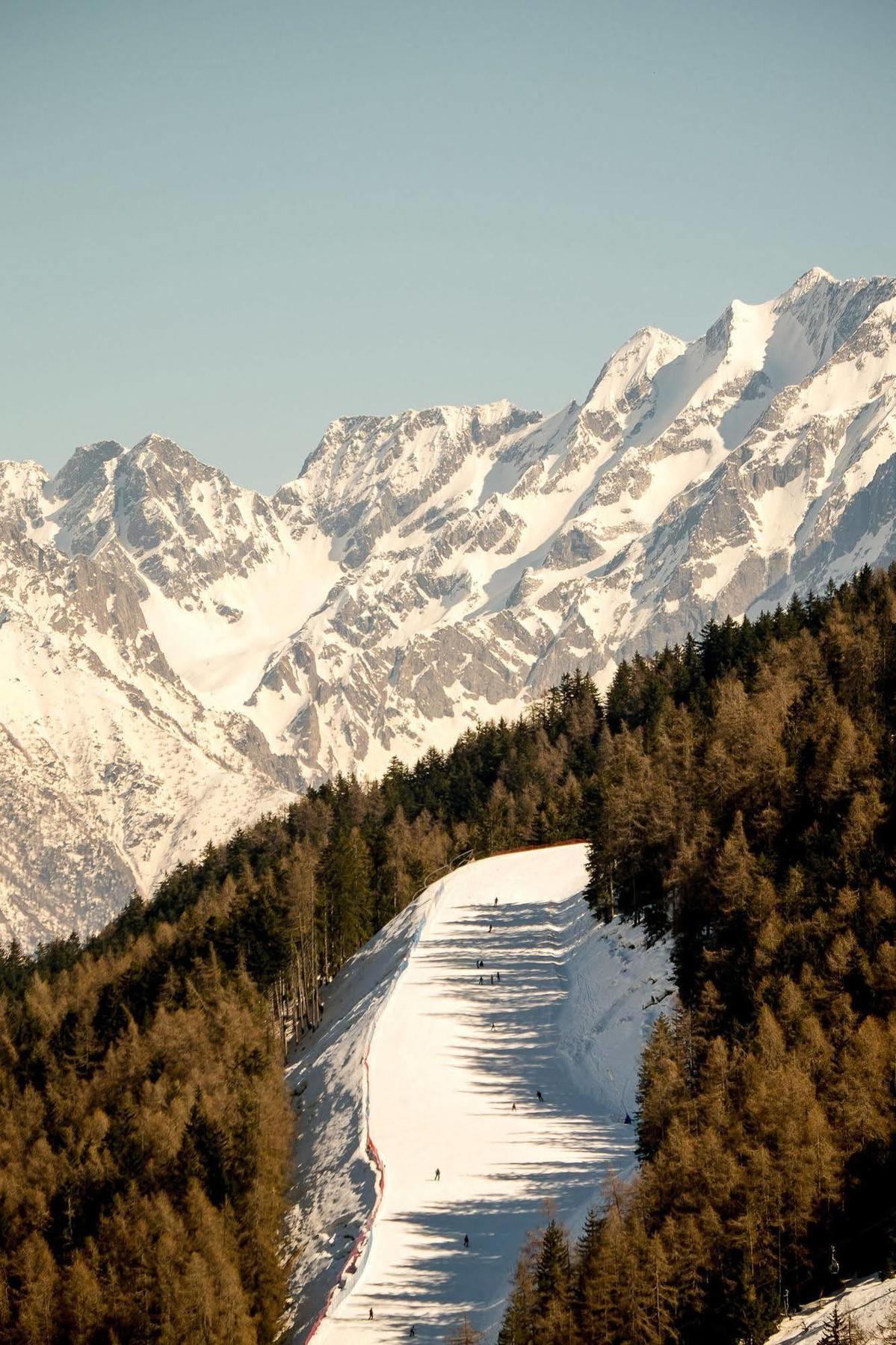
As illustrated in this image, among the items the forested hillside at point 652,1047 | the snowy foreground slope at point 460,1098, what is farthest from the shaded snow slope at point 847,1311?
the snowy foreground slope at point 460,1098

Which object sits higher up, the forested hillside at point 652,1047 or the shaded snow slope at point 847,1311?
the forested hillside at point 652,1047

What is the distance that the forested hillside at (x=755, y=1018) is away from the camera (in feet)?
180

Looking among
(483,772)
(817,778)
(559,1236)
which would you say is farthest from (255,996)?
(483,772)

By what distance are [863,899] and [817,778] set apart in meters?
12.4

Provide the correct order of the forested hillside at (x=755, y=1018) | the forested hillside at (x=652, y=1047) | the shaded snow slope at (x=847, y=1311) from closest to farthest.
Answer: the shaded snow slope at (x=847, y=1311), the forested hillside at (x=755, y=1018), the forested hillside at (x=652, y=1047)

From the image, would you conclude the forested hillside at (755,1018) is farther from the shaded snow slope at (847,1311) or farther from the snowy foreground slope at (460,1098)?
the snowy foreground slope at (460,1098)

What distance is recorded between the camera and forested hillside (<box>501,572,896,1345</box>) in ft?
180

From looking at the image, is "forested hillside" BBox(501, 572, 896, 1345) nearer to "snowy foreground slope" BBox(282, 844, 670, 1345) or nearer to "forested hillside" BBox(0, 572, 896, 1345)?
"forested hillside" BBox(0, 572, 896, 1345)

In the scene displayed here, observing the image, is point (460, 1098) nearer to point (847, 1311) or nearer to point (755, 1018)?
point (755, 1018)

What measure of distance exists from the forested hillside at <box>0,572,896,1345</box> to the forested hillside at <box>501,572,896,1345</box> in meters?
0.15

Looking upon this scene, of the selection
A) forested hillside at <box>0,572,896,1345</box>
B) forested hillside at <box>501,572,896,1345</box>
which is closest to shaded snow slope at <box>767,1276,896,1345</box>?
forested hillside at <box>501,572,896,1345</box>

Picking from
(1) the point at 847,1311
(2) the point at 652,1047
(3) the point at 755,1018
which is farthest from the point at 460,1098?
(1) the point at 847,1311

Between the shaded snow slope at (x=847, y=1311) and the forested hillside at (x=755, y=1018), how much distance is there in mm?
823

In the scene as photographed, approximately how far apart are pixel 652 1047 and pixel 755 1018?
499 centimetres
